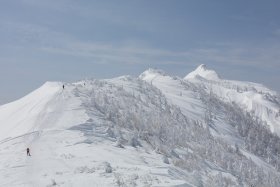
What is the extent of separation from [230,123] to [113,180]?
169 metres

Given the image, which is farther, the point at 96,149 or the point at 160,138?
the point at 160,138

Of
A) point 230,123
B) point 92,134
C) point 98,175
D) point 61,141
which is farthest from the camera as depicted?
point 230,123

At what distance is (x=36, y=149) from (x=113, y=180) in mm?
26067

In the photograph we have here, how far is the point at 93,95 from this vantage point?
349 feet

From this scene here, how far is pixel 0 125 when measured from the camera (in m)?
89.1

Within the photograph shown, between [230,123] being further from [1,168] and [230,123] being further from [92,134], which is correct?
[1,168]

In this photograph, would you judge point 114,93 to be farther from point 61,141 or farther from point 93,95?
point 61,141

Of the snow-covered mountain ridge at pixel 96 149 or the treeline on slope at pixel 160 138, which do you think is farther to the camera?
the treeline on slope at pixel 160 138

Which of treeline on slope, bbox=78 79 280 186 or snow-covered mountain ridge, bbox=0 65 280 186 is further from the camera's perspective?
treeline on slope, bbox=78 79 280 186

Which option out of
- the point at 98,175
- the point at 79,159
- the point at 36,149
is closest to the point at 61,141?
the point at 36,149

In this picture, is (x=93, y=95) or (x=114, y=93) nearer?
(x=93, y=95)

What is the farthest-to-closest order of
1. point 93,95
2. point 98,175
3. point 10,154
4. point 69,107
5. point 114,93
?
1. point 114,93
2. point 93,95
3. point 69,107
4. point 10,154
5. point 98,175

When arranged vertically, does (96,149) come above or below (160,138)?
above

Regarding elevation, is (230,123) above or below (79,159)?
below
